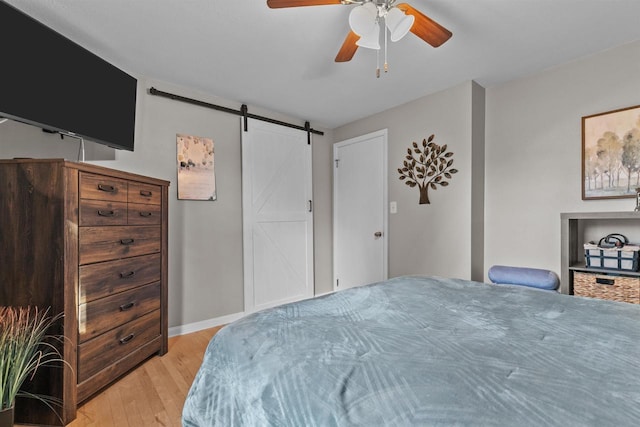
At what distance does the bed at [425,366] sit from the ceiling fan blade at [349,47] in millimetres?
1470

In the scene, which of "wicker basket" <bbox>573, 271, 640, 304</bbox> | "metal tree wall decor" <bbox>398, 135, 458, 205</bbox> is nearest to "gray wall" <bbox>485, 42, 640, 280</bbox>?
"wicker basket" <bbox>573, 271, 640, 304</bbox>

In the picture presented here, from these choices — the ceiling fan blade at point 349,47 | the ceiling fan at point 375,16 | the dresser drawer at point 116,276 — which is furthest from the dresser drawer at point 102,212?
the ceiling fan blade at point 349,47

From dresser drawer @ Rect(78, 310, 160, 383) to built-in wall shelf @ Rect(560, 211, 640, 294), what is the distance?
3108 mm

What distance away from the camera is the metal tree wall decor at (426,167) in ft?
9.66

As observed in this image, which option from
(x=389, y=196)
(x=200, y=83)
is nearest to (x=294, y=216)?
(x=389, y=196)

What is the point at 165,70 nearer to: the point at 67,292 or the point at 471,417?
the point at 67,292

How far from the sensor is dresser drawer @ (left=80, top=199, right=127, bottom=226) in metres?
1.74

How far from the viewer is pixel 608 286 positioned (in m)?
2.13

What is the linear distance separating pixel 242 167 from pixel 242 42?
1360 millimetres

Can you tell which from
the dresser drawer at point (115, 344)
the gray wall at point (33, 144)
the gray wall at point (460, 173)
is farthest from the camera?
the gray wall at point (460, 173)

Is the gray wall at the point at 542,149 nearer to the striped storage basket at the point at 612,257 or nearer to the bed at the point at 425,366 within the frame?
the striped storage basket at the point at 612,257

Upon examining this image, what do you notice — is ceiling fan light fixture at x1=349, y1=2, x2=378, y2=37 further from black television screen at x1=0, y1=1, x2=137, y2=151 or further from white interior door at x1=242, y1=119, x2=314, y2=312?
white interior door at x1=242, y1=119, x2=314, y2=312

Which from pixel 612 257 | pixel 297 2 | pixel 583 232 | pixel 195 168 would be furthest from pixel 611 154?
pixel 195 168

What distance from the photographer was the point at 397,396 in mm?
658
